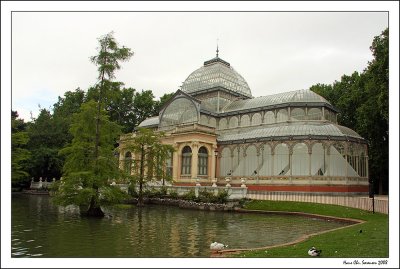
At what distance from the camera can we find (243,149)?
42281 millimetres

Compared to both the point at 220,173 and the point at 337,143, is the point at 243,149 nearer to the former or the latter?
the point at 220,173

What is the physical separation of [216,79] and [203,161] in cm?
1548

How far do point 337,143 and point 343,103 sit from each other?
62.5 feet

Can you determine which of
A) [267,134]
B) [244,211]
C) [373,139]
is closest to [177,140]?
[267,134]

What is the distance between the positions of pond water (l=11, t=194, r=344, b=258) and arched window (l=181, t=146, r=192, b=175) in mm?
20194

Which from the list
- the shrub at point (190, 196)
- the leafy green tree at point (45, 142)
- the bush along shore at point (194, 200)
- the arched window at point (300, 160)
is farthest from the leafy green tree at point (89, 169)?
the leafy green tree at point (45, 142)

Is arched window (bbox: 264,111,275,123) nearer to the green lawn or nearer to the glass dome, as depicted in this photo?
the glass dome

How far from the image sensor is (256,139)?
134 ft

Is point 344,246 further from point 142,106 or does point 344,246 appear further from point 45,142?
→ point 142,106

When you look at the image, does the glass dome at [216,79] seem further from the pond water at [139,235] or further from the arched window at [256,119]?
the pond water at [139,235]

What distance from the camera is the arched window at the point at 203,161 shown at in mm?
44219

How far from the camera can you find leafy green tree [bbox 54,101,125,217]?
23.7 m

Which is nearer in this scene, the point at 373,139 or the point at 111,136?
the point at 111,136

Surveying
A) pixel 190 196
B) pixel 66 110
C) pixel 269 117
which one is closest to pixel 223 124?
pixel 269 117
